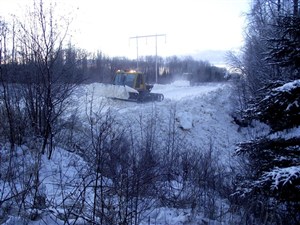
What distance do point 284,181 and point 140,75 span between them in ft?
55.5

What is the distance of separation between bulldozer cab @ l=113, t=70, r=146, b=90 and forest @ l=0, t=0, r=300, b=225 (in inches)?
229

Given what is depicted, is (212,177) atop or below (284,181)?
below

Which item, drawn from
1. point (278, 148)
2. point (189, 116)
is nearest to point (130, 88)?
point (189, 116)

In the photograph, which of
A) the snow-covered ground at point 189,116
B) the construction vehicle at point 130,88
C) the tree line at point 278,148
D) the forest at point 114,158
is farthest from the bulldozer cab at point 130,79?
the tree line at point 278,148

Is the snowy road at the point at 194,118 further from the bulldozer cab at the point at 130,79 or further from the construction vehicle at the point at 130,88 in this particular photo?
the bulldozer cab at the point at 130,79

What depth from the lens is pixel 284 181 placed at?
3988 mm

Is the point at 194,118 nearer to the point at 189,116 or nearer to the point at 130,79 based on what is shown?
the point at 189,116

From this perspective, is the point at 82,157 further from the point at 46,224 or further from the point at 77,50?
the point at 46,224

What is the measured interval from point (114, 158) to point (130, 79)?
14648mm

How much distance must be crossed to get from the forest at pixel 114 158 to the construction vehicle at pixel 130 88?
16.1 feet

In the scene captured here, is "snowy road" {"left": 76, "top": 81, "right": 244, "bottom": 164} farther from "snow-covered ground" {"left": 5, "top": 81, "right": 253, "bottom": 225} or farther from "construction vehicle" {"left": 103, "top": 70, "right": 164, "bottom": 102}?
"construction vehicle" {"left": 103, "top": 70, "right": 164, "bottom": 102}

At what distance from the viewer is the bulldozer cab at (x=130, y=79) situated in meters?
19.9

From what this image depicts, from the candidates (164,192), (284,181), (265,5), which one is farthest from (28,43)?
(265,5)

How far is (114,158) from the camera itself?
19.2ft
